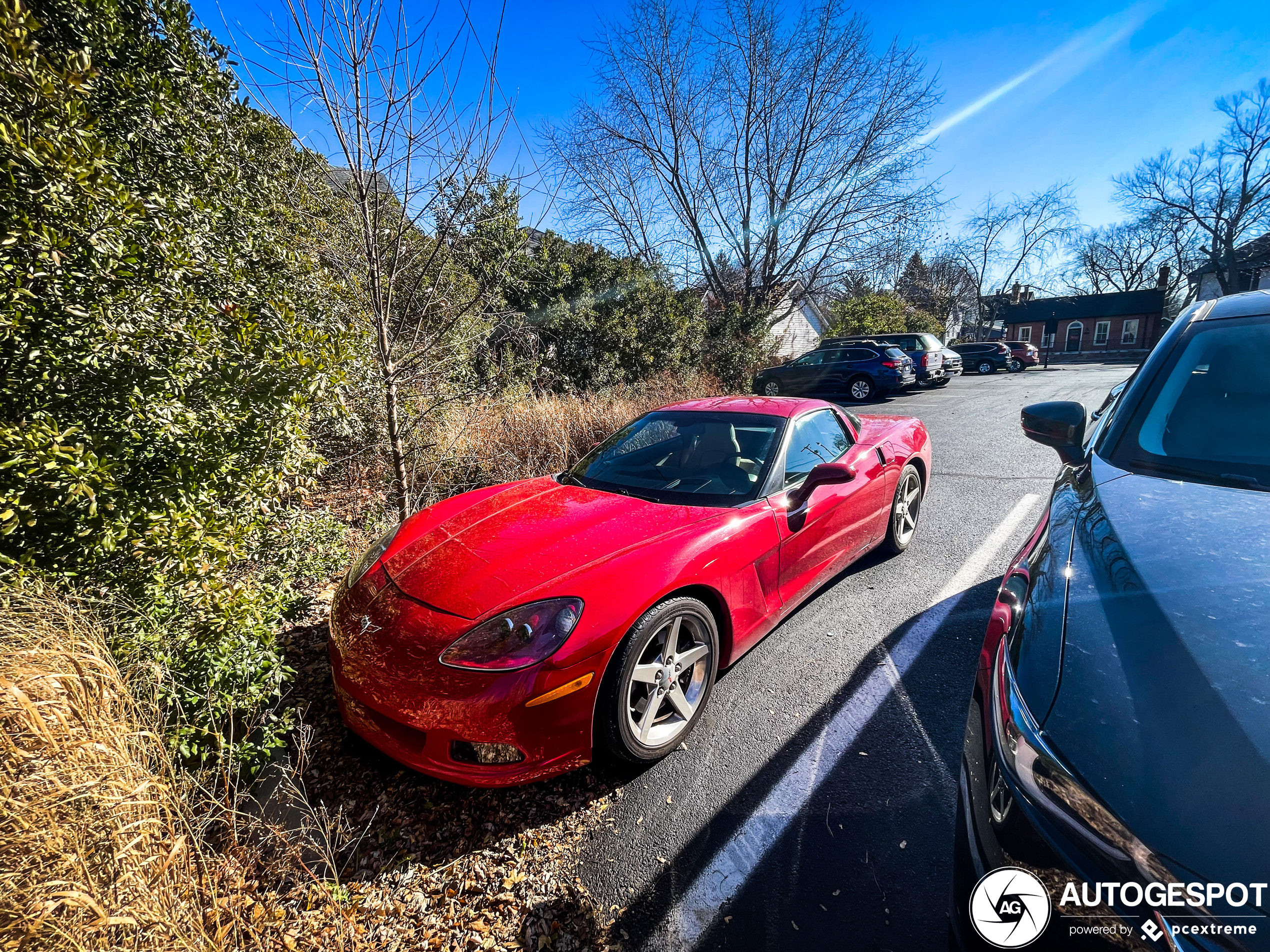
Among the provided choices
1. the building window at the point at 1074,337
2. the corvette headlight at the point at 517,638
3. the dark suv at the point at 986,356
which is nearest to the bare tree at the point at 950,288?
the building window at the point at 1074,337

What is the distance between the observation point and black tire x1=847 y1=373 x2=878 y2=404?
1412 centimetres

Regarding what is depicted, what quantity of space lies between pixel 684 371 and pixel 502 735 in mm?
11338

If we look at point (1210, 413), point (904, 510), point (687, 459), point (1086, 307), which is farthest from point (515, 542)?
point (1086, 307)

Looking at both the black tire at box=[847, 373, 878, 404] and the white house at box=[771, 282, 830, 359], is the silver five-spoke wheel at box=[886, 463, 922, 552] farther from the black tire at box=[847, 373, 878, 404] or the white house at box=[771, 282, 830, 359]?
the white house at box=[771, 282, 830, 359]

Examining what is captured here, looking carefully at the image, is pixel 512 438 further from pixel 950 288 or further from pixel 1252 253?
pixel 1252 253

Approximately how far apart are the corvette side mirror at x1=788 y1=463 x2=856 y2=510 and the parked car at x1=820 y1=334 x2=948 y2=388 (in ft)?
46.4

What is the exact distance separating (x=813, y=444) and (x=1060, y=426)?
122cm

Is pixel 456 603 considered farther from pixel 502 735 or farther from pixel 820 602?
pixel 820 602

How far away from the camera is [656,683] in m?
2.20

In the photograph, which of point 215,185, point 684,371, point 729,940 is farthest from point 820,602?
point 684,371

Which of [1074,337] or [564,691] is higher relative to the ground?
[1074,337]

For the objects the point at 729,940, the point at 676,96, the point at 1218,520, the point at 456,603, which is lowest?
the point at 729,940

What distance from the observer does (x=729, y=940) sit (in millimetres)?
1570

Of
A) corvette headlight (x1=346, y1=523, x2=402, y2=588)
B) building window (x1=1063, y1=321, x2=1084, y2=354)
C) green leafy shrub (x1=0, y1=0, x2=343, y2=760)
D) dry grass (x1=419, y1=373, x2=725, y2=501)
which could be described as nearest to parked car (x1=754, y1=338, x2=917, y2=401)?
dry grass (x1=419, y1=373, x2=725, y2=501)
